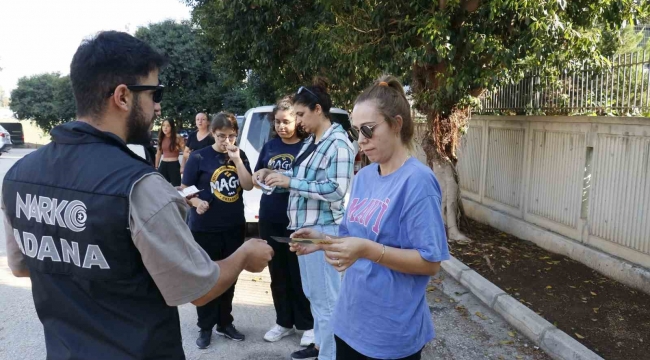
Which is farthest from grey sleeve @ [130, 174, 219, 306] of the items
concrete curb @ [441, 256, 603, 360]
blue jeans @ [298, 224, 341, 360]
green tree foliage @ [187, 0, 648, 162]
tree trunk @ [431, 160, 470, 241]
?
tree trunk @ [431, 160, 470, 241]

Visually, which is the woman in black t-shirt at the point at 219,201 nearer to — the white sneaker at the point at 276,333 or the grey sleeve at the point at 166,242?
the white sneaker at the point at 276,333

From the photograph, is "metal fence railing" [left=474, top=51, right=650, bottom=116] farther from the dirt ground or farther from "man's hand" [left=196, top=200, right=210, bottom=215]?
"man's hand" [left=196, top=200, right=210, bottom=215]

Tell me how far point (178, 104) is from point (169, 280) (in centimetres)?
2252

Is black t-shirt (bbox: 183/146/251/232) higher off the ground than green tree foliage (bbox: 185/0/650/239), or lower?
lower

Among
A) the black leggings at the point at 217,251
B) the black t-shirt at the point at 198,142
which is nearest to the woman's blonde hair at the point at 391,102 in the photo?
the black leggings at the point at 217,251

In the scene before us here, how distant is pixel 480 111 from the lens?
8812 mm

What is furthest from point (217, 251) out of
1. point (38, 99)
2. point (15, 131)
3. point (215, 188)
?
point (38, 99)

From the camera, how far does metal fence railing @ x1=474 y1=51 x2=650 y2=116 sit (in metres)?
5.23

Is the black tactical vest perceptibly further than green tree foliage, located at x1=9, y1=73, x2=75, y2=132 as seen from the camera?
No

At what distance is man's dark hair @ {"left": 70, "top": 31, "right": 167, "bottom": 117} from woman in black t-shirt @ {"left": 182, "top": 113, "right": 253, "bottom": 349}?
2446 mm

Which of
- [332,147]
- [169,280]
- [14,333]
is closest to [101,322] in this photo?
[169,280]

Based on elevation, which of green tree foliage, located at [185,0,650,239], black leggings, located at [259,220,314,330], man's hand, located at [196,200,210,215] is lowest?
black leggings, located at [259,220,314,330]

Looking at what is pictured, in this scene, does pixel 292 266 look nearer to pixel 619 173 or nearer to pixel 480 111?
pixel 619 173

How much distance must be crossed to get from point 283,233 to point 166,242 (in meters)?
2.58
